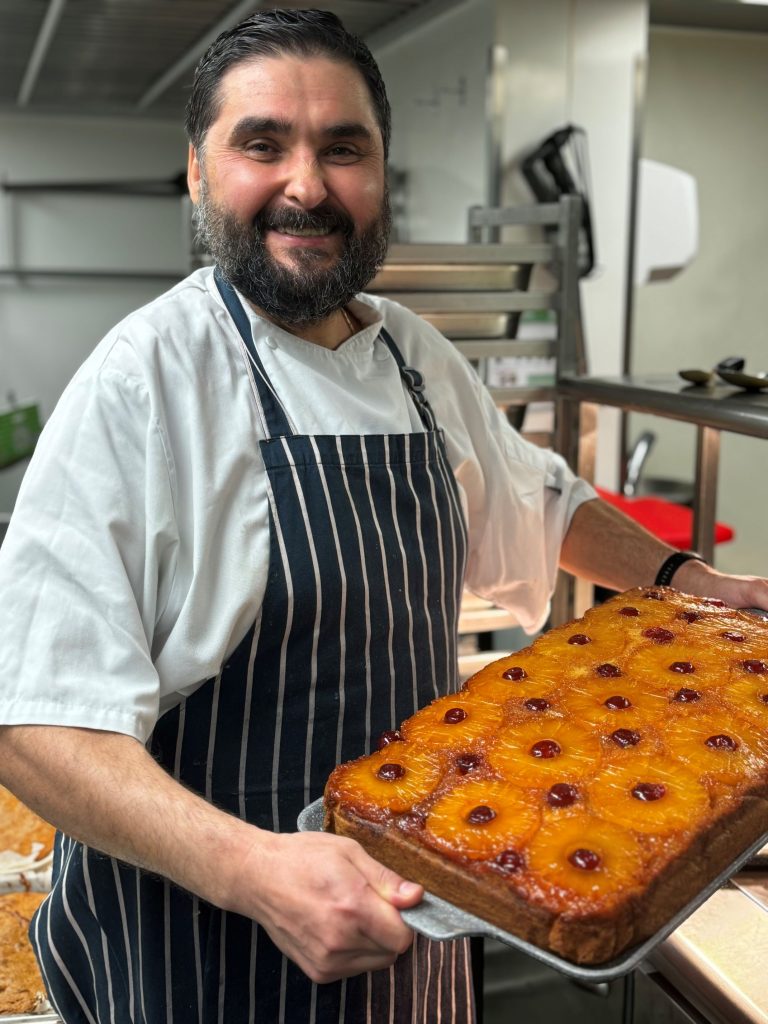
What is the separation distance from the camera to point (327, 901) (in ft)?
2.92

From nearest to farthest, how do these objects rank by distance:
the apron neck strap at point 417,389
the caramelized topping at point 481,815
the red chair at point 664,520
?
the caramelized topping at point 481,815, the apron neck strap at point 417,389, the red chair at point 664,520

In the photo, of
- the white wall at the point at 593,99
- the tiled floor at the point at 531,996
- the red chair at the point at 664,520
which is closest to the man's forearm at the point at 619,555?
the tiled floor at the point at 531,996

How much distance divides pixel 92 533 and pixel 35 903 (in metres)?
0.90

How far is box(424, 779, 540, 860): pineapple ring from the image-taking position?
0.93 m

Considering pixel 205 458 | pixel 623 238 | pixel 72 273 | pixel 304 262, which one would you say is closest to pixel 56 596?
pixel 205 458

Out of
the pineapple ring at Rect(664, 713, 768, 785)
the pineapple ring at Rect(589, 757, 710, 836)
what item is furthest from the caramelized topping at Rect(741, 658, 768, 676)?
the pineapple ring at Rect(589, 757, 710, 836)

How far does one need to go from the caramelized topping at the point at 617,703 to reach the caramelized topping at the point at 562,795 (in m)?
0.16

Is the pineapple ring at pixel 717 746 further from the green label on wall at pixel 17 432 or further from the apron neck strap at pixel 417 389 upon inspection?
the green label on wall at pixel 17 432

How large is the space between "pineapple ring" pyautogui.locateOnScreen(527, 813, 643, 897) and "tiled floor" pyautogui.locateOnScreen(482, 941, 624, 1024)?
1.70m

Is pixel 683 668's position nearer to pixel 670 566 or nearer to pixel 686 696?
pixel 686 696

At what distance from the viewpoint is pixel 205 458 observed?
4.04 ft

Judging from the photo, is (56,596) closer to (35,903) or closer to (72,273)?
(35,903)

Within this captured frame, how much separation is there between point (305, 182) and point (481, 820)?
2.55ft

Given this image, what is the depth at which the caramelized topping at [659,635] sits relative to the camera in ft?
4.23
